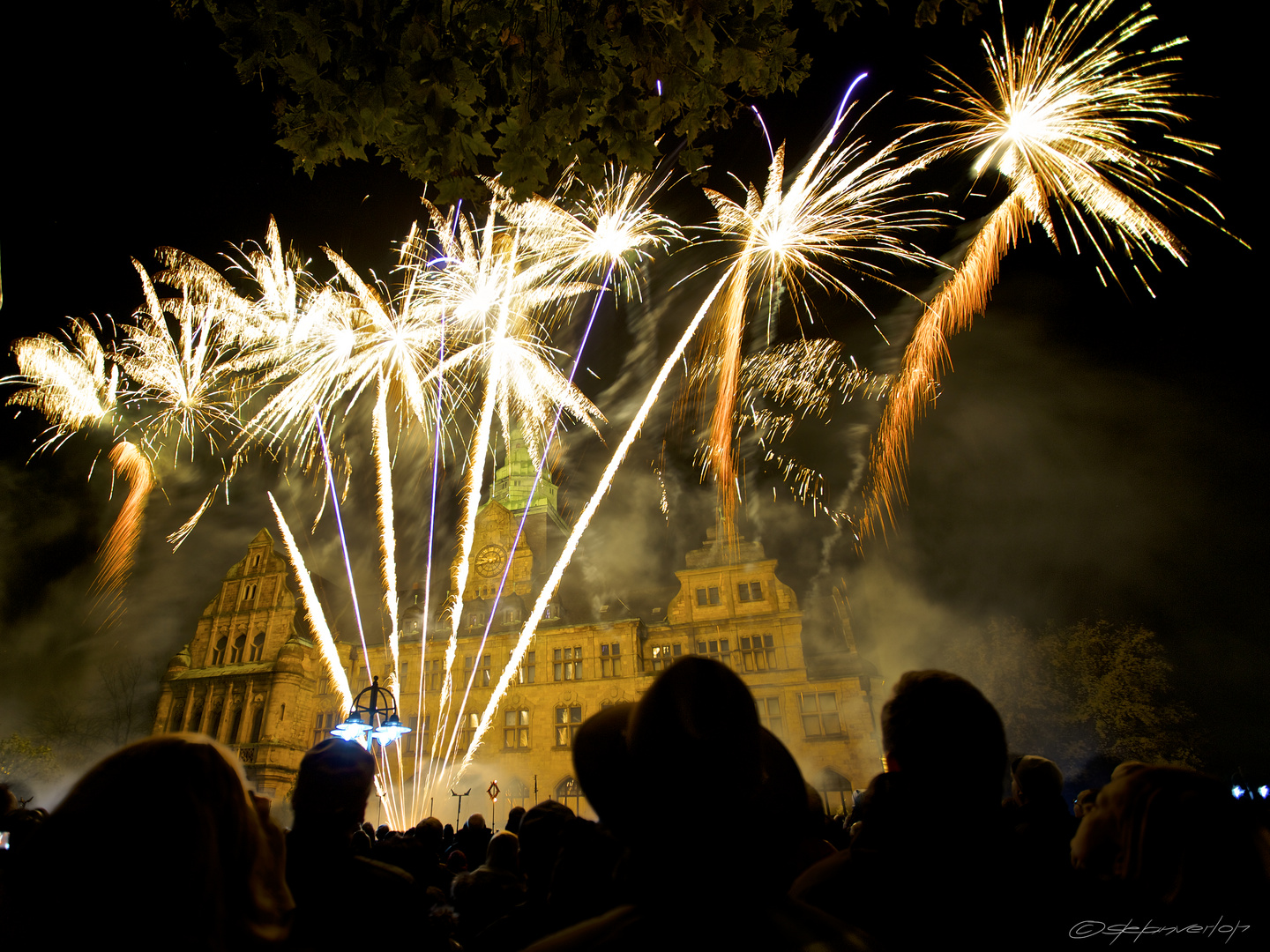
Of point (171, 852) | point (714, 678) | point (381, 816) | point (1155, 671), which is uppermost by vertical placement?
point (1155, 671)

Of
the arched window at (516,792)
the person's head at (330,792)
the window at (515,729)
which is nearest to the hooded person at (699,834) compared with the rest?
the person's head at (330,792)

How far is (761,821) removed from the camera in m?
1.17

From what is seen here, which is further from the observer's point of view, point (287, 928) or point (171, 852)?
point (287, 928)

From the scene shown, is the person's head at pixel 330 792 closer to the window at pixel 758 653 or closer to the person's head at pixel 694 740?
the person's head at pixel 694 740

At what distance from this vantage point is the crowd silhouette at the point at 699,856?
1.17m

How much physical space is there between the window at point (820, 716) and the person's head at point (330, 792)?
78.3 ft

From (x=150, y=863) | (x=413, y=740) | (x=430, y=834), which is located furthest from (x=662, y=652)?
(x=150, y=863)

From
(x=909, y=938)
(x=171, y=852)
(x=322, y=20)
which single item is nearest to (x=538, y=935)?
(x=909, y=938)

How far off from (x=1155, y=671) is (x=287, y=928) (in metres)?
29.8

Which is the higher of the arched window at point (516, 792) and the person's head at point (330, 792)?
the person's head at point (330, 792)

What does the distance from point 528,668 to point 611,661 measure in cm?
400

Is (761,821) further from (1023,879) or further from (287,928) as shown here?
(287,928)

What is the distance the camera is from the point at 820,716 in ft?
77.4

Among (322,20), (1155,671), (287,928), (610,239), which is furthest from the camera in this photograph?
(1155,671)
